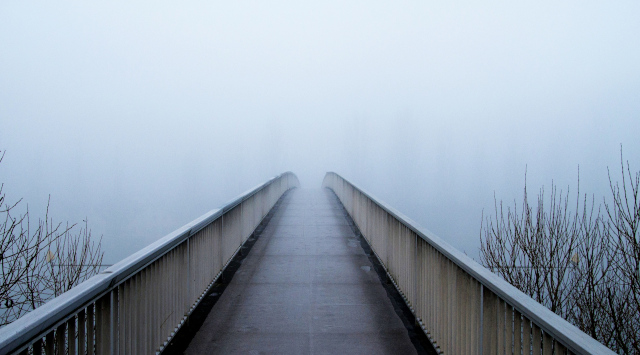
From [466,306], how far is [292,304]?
9.93ft

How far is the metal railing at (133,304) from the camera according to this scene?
2.63 m

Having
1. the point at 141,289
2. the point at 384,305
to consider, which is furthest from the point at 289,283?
the point at 141,289

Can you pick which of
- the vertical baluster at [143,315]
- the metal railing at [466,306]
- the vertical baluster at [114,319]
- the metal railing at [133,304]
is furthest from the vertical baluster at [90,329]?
the metal railing at [466,306]

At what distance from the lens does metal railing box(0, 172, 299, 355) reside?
8.62ft

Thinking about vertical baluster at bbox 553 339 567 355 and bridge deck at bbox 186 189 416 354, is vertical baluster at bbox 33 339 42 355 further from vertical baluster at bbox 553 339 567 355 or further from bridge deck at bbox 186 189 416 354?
vertical baluster at bbox 553 339 567 355

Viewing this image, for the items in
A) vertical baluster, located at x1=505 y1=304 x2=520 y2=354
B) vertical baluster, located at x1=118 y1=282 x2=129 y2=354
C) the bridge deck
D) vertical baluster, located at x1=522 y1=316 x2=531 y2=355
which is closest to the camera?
vertical baluster, located at x1=522 y1=316 x2=531 y2=355

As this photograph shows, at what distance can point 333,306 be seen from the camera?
6418mm

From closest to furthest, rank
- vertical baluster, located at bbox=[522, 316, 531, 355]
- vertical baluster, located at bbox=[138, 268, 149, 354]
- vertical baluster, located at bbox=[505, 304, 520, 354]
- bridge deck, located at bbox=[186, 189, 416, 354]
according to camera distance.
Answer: vertical baluster, located at bbox=[522, 316, 531, 355], vertical baluster, located at bbox=[505, 304, 520, 354], vertical baluster, located at bbox=[138, 268, 149, 354], bridge deck, located at bbox=[186, 189, 416, 354]

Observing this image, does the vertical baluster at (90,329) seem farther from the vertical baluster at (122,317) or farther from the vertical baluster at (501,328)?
the vertical baluster at (501,328)

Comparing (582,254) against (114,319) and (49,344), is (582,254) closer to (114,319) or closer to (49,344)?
(114,319)

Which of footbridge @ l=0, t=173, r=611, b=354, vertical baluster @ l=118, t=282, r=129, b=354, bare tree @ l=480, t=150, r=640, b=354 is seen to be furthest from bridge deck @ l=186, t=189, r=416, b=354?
bare tree @ l=480, t=150, r=640, b=354

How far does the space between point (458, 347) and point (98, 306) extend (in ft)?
9.40

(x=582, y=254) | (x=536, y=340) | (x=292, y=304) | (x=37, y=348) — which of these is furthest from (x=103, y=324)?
(x=582, y=254)

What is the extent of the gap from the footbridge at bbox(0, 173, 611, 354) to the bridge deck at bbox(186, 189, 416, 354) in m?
0.02
